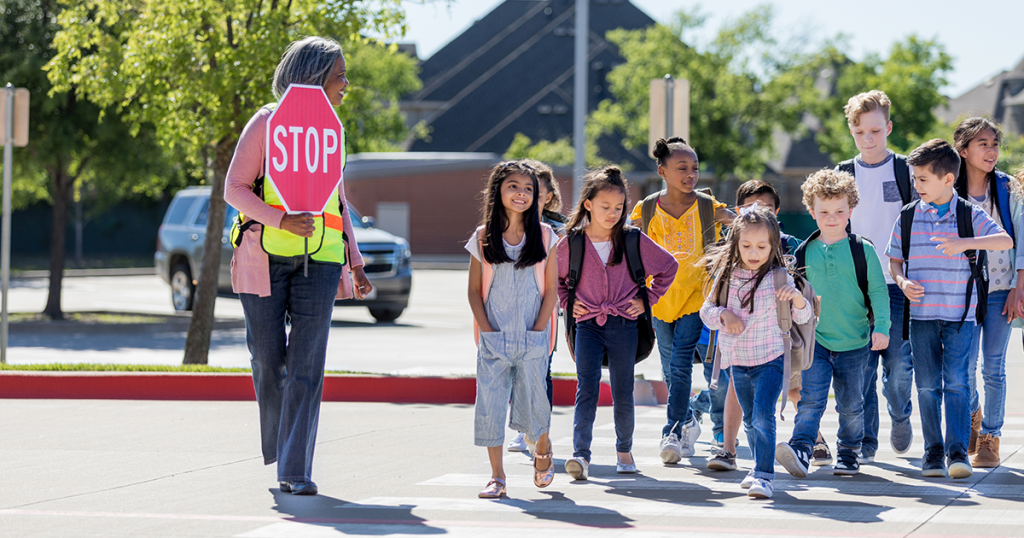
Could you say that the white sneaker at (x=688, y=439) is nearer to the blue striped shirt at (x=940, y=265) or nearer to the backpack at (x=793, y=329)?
the backpack at (x=793, y=329)

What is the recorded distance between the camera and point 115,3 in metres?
11.4

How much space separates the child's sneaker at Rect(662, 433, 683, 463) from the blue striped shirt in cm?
145

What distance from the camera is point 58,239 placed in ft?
59.4

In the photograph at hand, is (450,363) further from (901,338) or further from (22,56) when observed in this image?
(22,56)

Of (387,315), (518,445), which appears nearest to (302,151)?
(518,445)

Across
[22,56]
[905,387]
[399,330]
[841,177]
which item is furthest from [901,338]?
[22,56]

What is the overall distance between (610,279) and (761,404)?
3.32 ft

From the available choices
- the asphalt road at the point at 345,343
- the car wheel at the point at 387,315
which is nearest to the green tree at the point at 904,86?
the asphalt road at the point at 345,343

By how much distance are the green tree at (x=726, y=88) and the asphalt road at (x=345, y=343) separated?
2868 centimetres

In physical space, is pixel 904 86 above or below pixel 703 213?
above

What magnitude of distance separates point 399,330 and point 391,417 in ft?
25.6

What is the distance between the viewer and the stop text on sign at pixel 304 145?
217 inches

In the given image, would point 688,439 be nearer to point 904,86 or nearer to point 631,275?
point 631,275

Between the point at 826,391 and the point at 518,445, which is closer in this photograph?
the point at 826,391
